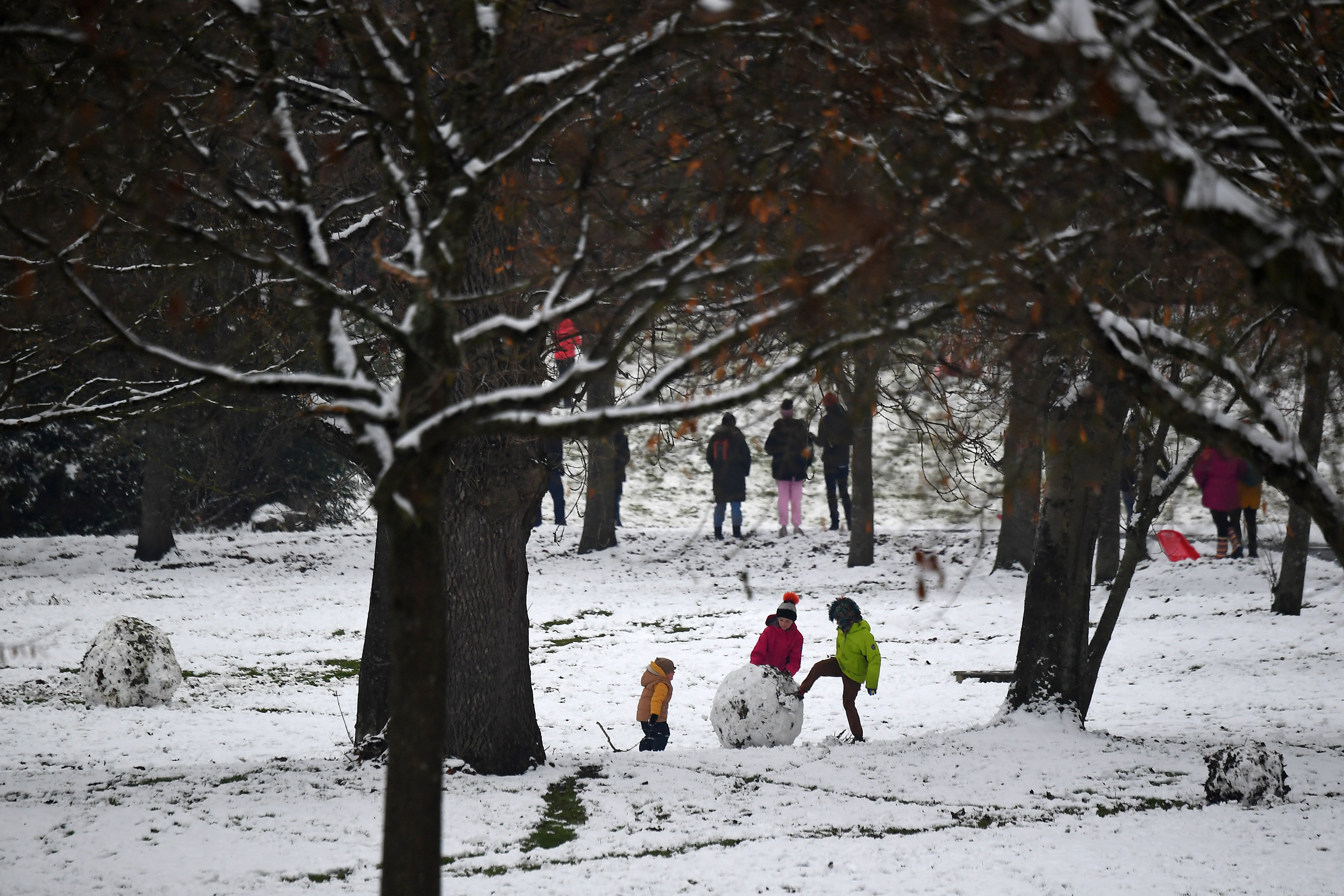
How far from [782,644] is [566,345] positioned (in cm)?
369

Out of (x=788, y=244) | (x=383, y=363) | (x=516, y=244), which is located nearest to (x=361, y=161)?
(x=516, y=244)

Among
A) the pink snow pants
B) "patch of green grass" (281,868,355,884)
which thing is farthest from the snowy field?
the pink snow pants

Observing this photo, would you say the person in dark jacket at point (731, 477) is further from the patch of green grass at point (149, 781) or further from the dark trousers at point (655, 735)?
the patch of green grass at point (149, 781)

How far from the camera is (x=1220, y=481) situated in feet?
50.9

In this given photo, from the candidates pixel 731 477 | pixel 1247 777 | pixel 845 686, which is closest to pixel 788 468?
Result: pixel 731 477

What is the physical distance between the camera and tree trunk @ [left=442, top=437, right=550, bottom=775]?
764 cm

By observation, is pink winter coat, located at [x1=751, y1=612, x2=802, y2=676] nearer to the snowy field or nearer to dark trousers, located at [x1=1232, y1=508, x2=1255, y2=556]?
the snowy field

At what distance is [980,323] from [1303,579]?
28.5 ft

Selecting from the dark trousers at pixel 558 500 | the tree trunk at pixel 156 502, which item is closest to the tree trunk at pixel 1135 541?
the dark trousers at pixel 558 500

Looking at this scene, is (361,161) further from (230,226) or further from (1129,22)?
(1129,22)

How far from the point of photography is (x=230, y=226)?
271 inches

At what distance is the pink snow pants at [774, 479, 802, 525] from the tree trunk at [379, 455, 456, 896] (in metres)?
15.3

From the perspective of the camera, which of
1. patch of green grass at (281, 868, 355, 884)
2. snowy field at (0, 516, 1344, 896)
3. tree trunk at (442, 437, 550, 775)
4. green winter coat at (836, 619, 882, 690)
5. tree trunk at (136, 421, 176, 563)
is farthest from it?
tree trunk at (136, 421, 176, 563)

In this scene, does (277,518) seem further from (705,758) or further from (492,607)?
(705,758)
